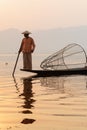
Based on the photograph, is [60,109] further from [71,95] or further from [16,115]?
[71,95]

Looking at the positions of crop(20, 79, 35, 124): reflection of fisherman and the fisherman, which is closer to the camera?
crop(20, 79, 35, 124): reflection of fisherman

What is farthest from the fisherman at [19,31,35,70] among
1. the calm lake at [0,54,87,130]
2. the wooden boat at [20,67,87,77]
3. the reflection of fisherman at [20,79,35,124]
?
the calm lake at [0,54,87,130]

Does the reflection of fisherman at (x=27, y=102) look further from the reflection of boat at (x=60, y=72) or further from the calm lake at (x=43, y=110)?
the reflection of boat at (x=60, y=72)

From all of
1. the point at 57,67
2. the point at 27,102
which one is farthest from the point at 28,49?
the point at 27,102

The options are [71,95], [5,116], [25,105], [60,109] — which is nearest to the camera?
[5,116]

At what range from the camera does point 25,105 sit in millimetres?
10500

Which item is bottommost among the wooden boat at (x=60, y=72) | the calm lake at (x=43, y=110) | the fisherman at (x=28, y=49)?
the calm lake at (x=43, y=110)

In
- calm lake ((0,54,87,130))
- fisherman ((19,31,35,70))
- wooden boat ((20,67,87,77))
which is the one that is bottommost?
calm lake ((0,54,87,130))

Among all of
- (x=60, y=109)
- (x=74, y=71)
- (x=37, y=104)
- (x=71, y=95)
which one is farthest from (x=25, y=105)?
(x=74, y=71)

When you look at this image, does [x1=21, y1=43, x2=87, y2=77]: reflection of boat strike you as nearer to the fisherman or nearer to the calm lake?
the fisherman

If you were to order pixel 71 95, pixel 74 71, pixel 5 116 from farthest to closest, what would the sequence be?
pixel 74 71 < pixel 71 95 < pixel 5 116

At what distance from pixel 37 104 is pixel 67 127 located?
3.03 metres

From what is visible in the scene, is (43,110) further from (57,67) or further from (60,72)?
(57,67)

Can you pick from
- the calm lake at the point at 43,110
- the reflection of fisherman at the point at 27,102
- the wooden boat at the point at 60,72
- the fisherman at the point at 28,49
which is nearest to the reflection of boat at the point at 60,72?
the wooden boat at the point at 60,72
